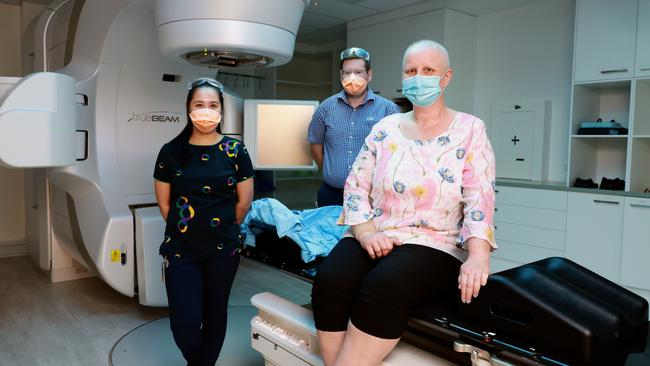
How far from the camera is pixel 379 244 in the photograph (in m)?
1.33

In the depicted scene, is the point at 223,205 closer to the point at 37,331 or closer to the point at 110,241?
the point at 110,241

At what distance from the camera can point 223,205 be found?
172 centimetres

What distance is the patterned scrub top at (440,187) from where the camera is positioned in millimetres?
1277

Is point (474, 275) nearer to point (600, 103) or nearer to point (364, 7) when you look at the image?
point (600, 103)

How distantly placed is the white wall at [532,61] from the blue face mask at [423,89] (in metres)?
2.77

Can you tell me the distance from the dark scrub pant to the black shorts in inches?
19.9

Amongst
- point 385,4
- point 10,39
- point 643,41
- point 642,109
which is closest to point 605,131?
point 642,109

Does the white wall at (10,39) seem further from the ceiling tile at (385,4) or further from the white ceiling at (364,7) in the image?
the ceiling tile at (385,4)

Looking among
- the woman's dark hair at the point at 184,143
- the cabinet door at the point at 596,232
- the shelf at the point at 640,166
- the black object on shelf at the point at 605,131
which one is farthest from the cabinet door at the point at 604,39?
the woman's dark hair at the point at 184,143

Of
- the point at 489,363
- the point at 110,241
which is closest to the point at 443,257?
the point at 489,363

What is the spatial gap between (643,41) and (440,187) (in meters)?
2.49

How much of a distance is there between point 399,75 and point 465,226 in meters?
3.11

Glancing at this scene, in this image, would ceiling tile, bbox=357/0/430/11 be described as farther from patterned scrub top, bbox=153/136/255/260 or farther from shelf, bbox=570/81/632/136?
patterned scrub top, bbox=153/136/255/260

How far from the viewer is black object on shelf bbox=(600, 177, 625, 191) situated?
3.18 m
